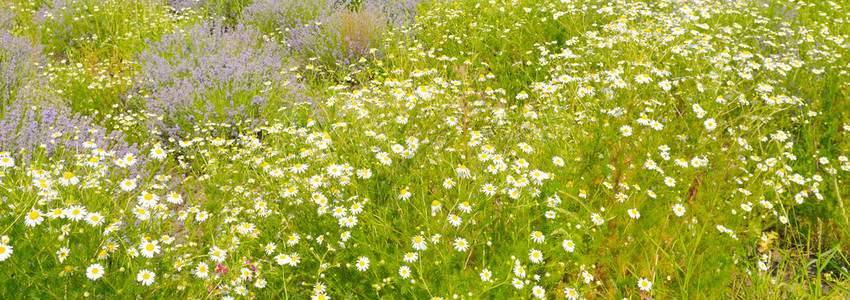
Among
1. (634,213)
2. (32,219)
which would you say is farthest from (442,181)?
(32,219)

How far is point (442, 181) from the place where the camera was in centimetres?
250

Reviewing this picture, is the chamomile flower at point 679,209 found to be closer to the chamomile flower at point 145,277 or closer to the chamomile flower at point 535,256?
the chamomile flower at point 535,256

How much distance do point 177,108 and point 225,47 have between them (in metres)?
0.88

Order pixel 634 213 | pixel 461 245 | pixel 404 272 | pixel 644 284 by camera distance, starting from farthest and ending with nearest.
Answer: pixel 634 213 < pixel 644 284 < pixel 461 245 < pixel 404 272

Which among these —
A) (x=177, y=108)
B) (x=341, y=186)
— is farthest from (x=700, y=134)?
(x=177, y=108)

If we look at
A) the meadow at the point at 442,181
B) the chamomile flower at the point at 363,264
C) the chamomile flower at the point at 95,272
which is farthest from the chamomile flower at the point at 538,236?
the chamomile flower at the point at 95,272

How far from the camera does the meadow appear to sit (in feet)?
6.69

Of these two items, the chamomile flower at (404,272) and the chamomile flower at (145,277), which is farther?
the chamomile flower at (404,272)

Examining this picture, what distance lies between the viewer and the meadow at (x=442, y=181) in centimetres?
204

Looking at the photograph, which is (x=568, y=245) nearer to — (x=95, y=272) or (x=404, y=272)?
(x=404, y=272)

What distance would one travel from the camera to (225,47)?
4676mm

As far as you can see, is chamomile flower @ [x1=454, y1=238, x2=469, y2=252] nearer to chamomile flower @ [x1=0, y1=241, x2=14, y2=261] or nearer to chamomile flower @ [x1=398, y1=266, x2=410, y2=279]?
chamomile flower @ [x1=398, y1=266, x2=410, y2=279]

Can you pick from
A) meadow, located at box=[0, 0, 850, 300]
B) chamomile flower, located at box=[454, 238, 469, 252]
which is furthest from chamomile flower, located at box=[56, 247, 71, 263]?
chamomile flower, located at box=[454, 238, 469, 252]

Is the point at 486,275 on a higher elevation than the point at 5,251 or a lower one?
lower
